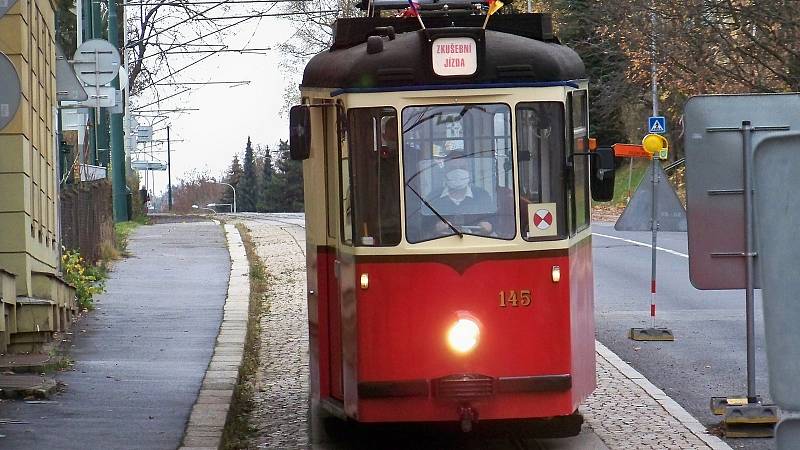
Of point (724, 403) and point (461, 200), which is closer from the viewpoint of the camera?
point (461, 200)

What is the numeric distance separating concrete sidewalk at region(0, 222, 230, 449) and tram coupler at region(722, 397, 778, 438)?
3605 mm

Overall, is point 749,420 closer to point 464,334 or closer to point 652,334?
point 464,334

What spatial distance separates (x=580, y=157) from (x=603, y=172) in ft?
0.57

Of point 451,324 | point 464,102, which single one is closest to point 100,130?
point 464,102

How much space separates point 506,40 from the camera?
29.2 ft

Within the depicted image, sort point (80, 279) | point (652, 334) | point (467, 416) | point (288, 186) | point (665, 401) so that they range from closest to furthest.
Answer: point (467, 416) < point (665, 401) < point (652, 334) < point (80, 279) < point (288, 186)

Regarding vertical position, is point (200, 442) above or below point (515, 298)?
below

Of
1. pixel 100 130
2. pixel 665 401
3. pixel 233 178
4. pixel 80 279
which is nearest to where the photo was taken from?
pixel 665 401

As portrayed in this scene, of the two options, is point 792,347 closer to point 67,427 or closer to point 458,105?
point 458,105

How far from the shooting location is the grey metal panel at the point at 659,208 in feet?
55.0

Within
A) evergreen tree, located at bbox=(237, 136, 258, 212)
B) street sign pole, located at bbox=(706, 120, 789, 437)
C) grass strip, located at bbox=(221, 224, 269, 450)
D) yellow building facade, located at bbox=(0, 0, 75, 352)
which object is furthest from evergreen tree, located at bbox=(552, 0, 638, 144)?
evergreen tree, located at bbox=(237, 136, 258, 212)

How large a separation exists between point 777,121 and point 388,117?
3051 millimetres

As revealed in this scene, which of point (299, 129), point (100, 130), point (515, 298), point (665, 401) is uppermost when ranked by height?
point (100, 130)

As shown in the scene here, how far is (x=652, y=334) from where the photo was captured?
1566 cm
